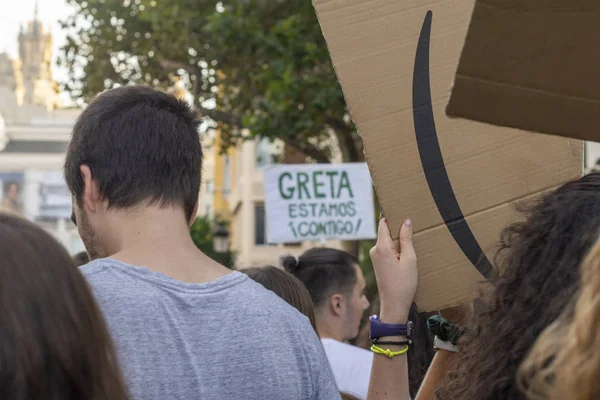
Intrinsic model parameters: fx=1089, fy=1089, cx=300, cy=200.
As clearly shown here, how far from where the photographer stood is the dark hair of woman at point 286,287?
12.7 feet

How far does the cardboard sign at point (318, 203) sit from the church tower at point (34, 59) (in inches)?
3197

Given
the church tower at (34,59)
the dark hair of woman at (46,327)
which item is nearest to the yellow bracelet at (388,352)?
the dark hair of woman at (46,327)

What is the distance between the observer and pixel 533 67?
6.42 feet

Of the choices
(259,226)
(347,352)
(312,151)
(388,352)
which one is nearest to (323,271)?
(347,352)

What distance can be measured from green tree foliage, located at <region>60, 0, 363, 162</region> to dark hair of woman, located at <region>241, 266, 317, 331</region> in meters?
9.17

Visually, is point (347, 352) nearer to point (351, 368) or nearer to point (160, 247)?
point (351, 368)

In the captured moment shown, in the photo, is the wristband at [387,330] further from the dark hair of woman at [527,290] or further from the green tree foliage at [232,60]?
the green tree foliage at [232,60]

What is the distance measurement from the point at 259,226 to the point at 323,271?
38096 millimetres

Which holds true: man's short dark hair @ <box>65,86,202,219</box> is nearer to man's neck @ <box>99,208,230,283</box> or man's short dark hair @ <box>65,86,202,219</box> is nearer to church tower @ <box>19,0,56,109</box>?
man's neck @ <box>99,208,230,283</box>

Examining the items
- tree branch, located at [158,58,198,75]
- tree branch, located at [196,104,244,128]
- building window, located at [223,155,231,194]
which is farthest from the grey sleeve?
building window, located at [223,155,231,194]

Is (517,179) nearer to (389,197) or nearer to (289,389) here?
(389,197)

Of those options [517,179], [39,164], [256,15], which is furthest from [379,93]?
[39,164]

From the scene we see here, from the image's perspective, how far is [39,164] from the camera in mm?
83188

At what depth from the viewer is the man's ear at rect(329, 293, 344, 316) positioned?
16.6 feet
